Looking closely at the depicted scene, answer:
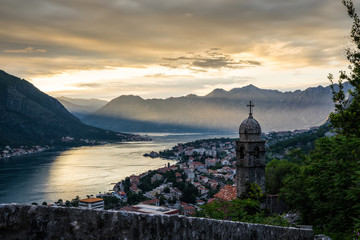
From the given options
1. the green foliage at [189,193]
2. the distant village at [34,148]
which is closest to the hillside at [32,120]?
the distant village at [34,148]

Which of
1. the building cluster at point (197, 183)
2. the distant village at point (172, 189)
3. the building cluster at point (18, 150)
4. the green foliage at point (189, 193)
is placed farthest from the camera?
the building cluster at point (18, 150)

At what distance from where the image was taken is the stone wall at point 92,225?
1.66 metres

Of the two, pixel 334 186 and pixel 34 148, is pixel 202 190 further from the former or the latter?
pixel 34 148

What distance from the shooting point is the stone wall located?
166 cm

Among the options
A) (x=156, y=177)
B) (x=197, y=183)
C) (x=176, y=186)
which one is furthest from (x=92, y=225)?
(x=156, y=177)

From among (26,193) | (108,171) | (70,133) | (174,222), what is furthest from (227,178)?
(70,133)

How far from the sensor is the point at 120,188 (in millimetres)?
47719

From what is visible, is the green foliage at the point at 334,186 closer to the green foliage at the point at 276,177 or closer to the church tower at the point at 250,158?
the church tower at the point at 250,158

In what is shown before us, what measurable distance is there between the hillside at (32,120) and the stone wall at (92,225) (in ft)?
Result: 385

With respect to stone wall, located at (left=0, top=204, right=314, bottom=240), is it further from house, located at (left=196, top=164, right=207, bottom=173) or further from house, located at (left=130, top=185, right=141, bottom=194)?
house, located at (left=196, top=164, right=207, bottom=173)

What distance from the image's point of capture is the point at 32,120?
137250 mm

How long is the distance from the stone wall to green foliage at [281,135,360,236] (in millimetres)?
5365

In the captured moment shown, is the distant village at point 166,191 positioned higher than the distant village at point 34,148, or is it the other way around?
the distant village at point 34,148

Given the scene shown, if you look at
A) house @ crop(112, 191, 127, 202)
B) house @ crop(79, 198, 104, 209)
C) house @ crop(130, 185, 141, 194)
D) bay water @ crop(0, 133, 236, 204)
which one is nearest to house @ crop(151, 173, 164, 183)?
house @ crop(130, 185, 141, 194)
